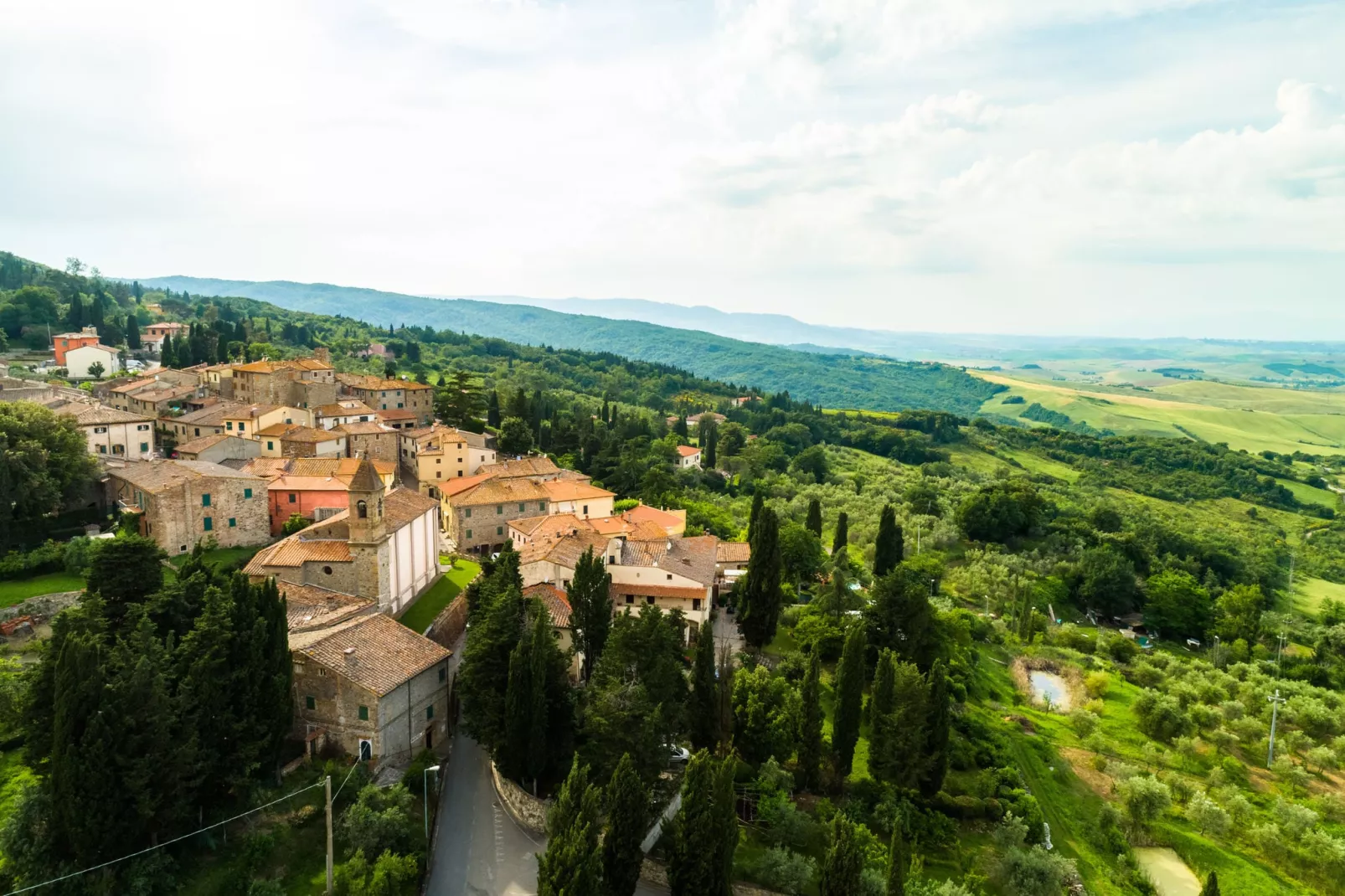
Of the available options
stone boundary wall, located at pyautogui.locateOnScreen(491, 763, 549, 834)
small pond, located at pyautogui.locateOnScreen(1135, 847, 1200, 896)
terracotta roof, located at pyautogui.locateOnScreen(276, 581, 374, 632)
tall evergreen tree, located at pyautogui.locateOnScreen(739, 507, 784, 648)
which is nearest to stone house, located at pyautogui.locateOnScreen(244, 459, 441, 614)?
terracotta roof, located at pyautogui.locateOnScreen(276, 581, 374, 632)

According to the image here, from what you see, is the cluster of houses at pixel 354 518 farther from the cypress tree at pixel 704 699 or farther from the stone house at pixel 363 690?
the cypress tree at pixel 704 699

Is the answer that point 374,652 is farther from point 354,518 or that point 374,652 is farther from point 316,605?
point 354,518

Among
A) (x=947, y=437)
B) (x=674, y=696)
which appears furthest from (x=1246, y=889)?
(x=947, y=437)

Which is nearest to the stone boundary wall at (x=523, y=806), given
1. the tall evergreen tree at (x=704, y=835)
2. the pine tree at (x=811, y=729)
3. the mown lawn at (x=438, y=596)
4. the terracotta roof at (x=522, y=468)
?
the tall evergreen tree at (x=704, y=835)

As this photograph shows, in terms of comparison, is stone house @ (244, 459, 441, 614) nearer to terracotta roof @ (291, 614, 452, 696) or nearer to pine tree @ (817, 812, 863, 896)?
terracotta roof @ (291, 614, 452, 696)

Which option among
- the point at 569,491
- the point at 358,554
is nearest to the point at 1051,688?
the point at 569,491
